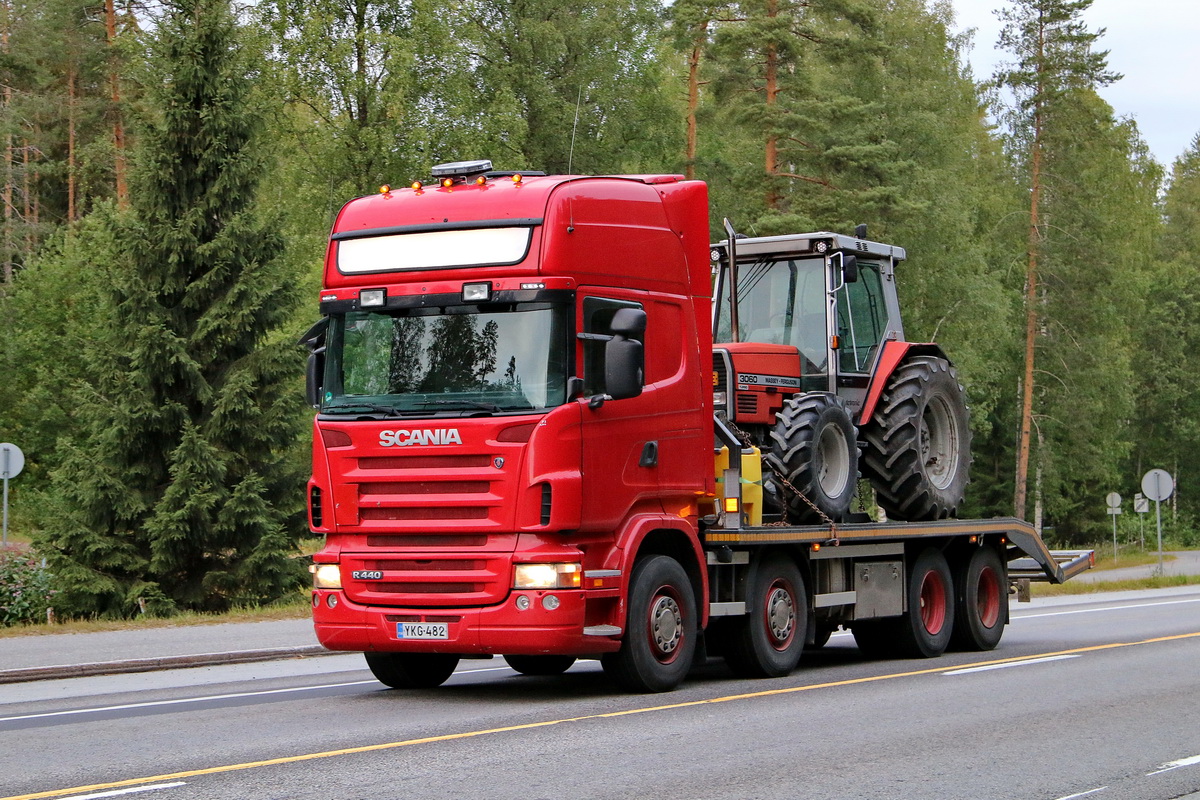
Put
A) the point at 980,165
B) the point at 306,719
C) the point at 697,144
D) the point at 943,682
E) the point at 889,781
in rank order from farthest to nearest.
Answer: the point at 980,165 < the point at 697,144 < the point at 943,682 < the point at 306,719 < the point at 889,781

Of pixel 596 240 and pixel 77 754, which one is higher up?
pixel 596 240

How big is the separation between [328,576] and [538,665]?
3.19m

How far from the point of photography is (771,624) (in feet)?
43.3

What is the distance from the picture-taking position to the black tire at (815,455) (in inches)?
537

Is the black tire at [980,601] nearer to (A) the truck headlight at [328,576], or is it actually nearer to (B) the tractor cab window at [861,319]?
(B) the tractor cab window at [861,319]

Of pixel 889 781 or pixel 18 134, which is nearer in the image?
pixel 889 781

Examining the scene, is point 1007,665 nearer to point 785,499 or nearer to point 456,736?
point 785,499

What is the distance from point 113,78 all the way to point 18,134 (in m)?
3.79

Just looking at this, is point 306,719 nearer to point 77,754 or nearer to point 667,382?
point 77,754

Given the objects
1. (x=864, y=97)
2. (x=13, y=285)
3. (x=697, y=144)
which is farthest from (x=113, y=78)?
(x=864, y=97)

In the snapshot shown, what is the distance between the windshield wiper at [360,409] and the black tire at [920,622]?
19.6 feet

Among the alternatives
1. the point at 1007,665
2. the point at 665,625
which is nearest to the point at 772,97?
the point at 1007,665

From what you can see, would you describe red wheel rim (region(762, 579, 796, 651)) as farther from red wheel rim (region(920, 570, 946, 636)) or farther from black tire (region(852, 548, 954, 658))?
red wheel rim (region(920, 570, 946, 636))

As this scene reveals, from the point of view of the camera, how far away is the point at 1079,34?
50.2m
